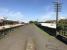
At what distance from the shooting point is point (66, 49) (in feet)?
54.7

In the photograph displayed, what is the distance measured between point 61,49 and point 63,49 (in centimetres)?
17

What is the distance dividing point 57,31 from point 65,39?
40.3 ft

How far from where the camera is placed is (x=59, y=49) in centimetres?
1669

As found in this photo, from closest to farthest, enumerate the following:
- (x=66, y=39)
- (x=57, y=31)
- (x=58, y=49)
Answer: (x=58, y=49) < (x=66, y=39) < (x=57, y=31)

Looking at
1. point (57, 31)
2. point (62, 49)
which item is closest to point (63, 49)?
point (62, 49)

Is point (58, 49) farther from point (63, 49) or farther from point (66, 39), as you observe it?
point (66, 39)

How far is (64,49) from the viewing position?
1670 cm

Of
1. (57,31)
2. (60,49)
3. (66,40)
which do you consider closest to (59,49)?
(60,49)

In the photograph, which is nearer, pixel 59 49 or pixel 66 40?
pixel 59 49

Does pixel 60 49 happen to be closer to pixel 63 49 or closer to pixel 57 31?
pixel 63 49

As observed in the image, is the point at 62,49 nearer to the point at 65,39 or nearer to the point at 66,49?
the point at 66,49

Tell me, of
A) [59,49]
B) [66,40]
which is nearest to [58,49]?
[59,49]

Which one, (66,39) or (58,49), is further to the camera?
(66,39)

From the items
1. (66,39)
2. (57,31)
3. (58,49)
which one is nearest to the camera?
(58,49)
